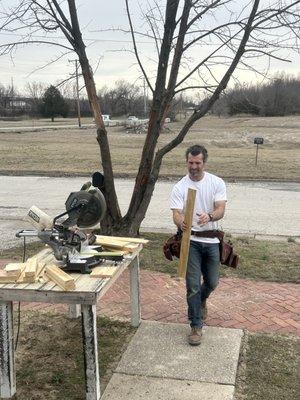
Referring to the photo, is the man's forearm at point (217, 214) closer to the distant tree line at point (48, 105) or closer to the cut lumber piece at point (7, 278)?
the cut lumber piece at point (7, 278)

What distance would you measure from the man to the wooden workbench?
863 mm

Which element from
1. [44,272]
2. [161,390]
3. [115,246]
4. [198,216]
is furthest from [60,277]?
[198,216]

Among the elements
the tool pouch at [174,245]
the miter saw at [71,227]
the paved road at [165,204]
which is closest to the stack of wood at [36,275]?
the miter saw at [71,227]

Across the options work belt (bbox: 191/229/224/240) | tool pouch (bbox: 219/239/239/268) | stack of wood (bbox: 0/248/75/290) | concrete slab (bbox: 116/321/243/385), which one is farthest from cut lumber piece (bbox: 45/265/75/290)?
tool pouch (bbox: 219/239/239/268)

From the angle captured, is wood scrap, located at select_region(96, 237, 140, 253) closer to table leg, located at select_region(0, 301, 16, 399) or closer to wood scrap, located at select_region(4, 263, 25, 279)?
wood scrap, located at select_region(4, 263, 25, 279)

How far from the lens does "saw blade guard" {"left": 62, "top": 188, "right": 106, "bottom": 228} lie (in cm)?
365

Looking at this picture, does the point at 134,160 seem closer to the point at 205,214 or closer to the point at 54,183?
the point at 54,183

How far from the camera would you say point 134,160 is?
69.5 ft

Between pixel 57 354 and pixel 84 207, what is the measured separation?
1.26 meters

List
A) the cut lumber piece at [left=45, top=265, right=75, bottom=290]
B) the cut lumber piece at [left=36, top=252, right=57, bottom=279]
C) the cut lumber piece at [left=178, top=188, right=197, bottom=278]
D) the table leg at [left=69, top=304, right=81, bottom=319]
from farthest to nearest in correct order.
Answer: the table leg at [left=69, top=304, right=81, bottom=319] → the cut lumber piece at [left=178, top=188, right=197, bottom=278] → the cut lumber piece at [left=36, top=252, right=57, bottom=279] → the cut lumber piece at [left=45, top=265, right=75, bottom=290]

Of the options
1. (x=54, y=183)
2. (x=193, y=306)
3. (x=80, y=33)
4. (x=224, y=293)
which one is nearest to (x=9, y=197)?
(x=54, y=183)

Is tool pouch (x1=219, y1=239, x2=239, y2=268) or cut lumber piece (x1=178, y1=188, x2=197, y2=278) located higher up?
cut lumber piece (x1=178, y1=188, x2=197, y2=278)

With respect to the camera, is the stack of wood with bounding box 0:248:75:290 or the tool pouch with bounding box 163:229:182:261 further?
the tool pouch with bounding box 163:229:182:261

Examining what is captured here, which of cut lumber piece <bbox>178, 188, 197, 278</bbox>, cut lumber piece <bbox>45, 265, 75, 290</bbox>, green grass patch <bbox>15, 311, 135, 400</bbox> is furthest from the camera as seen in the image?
cut lumber piece <bbox>178, 188, 197, 278</bbox>
